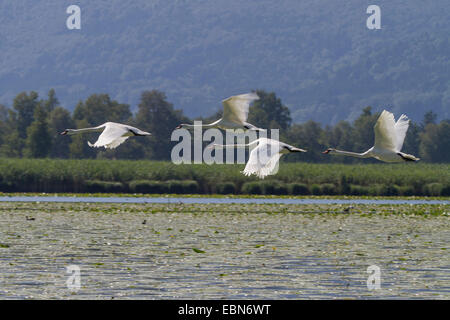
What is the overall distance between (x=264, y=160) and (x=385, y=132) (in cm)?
439

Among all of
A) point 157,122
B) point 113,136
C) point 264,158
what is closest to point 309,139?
point 157,122

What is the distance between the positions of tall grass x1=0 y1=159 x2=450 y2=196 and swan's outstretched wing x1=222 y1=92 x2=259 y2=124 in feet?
90.7

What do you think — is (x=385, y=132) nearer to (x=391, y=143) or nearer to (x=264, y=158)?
(x=391, y=143)

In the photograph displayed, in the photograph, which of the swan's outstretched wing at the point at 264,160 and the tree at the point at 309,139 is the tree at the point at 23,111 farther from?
the swan's outstretched wing at the point at 264,160

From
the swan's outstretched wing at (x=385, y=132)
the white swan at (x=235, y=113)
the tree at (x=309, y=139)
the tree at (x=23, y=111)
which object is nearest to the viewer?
the swan's outstretched wing at (x=385, y=132)

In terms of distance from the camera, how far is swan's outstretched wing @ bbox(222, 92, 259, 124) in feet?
66.6

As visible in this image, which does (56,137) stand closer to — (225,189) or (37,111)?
(37,111)

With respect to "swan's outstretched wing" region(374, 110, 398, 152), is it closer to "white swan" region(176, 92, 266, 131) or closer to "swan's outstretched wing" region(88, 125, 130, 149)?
"white swan" region(176, 92, 266, 131)

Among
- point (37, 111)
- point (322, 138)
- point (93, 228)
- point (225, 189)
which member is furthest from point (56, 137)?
point (93, 228)

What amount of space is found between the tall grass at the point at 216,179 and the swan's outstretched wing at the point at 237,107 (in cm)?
2764

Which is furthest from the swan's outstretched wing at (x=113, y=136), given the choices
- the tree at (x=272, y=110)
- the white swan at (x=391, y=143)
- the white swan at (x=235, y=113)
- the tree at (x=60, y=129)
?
the tree at (x=272, y=110)

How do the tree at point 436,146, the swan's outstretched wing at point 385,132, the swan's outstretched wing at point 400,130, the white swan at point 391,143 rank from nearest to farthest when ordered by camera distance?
the swan's outstretched wing at point 385,132, the white swan at point 391,143, the swan's outstretched wing at point 400,130, the tree at point 436,146

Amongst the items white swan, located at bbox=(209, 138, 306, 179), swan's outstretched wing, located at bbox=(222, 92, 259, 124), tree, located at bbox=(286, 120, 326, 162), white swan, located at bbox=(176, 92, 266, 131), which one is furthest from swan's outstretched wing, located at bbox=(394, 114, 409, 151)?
tree, located at bbox=(286, 120, 326, 162)

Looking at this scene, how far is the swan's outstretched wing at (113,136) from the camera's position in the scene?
15891 mm
